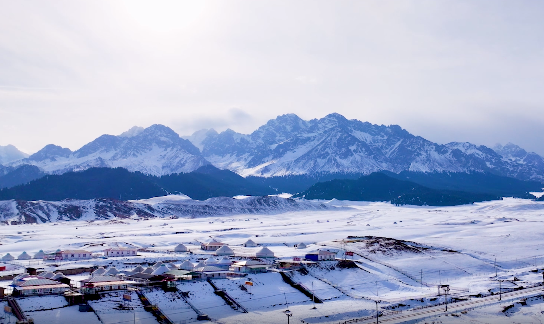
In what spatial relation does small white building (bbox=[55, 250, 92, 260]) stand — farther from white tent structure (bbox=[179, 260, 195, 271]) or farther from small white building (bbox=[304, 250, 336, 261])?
small white building (bbox=[304, 250, 336, 261])

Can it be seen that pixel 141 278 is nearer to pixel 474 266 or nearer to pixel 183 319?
pixel 183 319

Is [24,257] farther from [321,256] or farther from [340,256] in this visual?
[340,256]

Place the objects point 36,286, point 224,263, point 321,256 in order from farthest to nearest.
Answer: point 321,256
point 224,263
point 36,286

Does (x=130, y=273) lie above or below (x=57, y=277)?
below

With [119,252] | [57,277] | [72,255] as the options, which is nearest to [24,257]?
[72,255]

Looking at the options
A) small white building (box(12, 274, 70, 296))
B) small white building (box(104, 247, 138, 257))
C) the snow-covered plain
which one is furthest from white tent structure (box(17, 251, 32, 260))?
small white building (box(12, 274, 70, 296))

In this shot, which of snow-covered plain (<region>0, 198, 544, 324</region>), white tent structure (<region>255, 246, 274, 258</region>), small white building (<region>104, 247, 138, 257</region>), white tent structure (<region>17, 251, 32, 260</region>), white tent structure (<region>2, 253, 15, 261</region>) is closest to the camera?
snow-covered plain (<region>0, 198, 544, 324</region>)

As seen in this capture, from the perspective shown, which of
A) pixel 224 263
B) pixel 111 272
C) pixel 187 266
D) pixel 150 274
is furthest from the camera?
pixel 224 263

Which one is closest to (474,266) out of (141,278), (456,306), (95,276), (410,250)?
(410,250)

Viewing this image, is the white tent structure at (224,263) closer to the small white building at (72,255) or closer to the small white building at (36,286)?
the small white building at (36,286)

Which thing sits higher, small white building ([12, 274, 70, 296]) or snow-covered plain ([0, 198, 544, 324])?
small white building ([12, 274, 70, 296])
